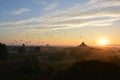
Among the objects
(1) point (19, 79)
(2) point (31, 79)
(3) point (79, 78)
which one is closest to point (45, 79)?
(2) point (31, 79)

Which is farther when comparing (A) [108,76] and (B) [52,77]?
(B) [52,77]

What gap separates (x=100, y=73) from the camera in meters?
33.5

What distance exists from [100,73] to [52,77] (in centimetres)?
1094

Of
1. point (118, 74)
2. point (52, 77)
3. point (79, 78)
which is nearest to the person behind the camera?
point (118, 74)

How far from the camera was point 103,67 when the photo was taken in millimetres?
33562

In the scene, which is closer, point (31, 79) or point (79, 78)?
point (79, 78)

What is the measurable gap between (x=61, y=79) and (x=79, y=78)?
14.4 ft

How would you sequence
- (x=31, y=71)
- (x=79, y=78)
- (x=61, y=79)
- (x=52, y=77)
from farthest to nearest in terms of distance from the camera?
(x=31, y=71) < (x=52, y=77) < (x=61, y=79) < (x=79, y=78)

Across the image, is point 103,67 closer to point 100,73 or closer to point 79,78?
point 100,73

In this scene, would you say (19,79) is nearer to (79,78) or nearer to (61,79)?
(61,79)

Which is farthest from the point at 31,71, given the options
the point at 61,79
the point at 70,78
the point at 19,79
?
the point at 70,78

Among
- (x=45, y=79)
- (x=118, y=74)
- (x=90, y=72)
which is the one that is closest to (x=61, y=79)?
(x=45, y=79)

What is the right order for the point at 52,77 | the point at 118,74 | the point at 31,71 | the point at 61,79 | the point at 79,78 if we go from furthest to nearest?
the point at 31,71, the point at 52,77, the point at 61,79, the point at 79,78, the point at 118,74

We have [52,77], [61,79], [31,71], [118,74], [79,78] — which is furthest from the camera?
[31,71]
